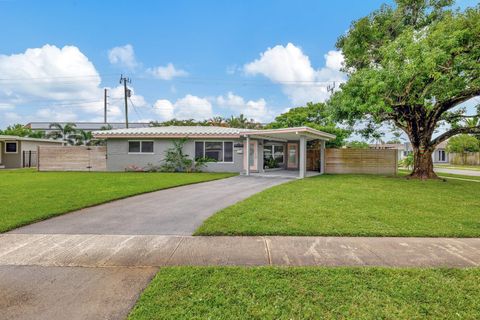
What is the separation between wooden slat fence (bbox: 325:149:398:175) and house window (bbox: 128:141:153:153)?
1215 centimetres

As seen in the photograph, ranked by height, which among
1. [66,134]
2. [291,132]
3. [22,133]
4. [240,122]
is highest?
[240,122]

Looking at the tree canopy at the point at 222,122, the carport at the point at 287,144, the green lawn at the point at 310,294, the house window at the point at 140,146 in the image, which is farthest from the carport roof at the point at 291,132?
the tree canopy at the point at 222,122

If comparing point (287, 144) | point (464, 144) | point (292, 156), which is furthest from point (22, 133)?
point (464, 144)

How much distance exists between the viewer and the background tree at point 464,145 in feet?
112

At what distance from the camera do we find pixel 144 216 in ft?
20.7

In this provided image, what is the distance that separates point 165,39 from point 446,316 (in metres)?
19.7

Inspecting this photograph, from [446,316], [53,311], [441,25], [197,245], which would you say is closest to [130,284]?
[53,311]

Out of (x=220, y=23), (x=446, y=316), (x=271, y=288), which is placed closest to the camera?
(x=446, y=316)

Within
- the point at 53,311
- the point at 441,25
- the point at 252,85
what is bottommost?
the point at 53,311

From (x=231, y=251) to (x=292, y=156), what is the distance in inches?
697

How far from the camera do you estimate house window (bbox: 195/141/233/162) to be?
58.9 ft

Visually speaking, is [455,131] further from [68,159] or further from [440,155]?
[440,155]

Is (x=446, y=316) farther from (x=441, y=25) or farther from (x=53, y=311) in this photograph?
(x=441, y=25)

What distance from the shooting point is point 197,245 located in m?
4.38
